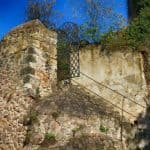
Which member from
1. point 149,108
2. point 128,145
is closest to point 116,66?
point 149,108

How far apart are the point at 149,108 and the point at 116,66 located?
1.54 meters

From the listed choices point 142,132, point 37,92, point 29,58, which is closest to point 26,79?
point 37,92

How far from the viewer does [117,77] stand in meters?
13.3

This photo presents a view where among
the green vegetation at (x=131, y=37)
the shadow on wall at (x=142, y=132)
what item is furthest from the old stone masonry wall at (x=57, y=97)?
the green vegetation at (x=131, y=37)

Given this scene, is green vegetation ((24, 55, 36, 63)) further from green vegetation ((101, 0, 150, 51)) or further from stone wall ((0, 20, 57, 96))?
green vegetation ((101, 0, 150, 51))

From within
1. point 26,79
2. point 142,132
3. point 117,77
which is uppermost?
point 117,77

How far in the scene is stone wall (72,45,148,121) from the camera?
1285cm

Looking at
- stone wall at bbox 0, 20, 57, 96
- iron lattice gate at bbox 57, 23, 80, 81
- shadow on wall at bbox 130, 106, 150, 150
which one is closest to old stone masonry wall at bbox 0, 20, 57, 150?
stone wall at bbox 0, 20, 57, 96

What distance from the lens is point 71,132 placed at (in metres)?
11.1

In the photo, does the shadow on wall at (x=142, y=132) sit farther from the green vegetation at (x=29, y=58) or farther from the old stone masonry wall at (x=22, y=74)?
the green vegetation at (x=29, y=58)

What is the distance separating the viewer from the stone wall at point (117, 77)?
12852 millimetres

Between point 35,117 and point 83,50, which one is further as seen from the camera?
point 83,50

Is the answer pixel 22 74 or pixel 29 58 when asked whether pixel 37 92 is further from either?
pixel 29 58

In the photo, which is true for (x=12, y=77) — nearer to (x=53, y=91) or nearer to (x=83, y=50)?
(x=53, y=91)
